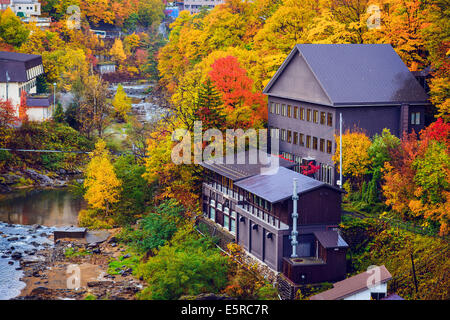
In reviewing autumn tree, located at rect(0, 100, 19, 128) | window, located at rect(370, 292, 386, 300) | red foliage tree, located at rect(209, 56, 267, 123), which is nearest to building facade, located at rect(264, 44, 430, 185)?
red foliage tree, located at rect(209, 56, 267, 123)

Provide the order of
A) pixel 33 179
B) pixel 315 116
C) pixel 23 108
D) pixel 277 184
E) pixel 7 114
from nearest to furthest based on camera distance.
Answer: pixel 277 184 → pixel 315 116 → pixel 33 179 → pixel 7 114 → pixel 23 108

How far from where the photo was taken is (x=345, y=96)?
49.1m

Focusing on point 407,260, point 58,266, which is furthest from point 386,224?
point 58,266

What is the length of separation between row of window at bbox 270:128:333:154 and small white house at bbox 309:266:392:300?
17389 mm

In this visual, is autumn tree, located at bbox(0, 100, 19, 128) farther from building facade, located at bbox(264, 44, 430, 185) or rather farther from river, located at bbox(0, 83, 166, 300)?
building facade, located at bbox(264, 44, 430, 185)

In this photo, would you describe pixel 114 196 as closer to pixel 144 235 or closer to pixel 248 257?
pixel 144 235

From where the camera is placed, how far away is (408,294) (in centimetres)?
3500

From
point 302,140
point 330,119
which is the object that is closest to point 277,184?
point 330,119

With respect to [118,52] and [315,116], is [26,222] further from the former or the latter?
[118,52]

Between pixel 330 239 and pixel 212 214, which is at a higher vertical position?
pixel 330 239

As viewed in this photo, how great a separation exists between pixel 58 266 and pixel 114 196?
1084 cm

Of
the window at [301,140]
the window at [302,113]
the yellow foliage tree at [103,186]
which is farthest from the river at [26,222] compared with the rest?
the window at [302,113]

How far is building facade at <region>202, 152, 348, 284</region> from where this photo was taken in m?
36.7

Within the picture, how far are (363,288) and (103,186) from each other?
2791 cm
